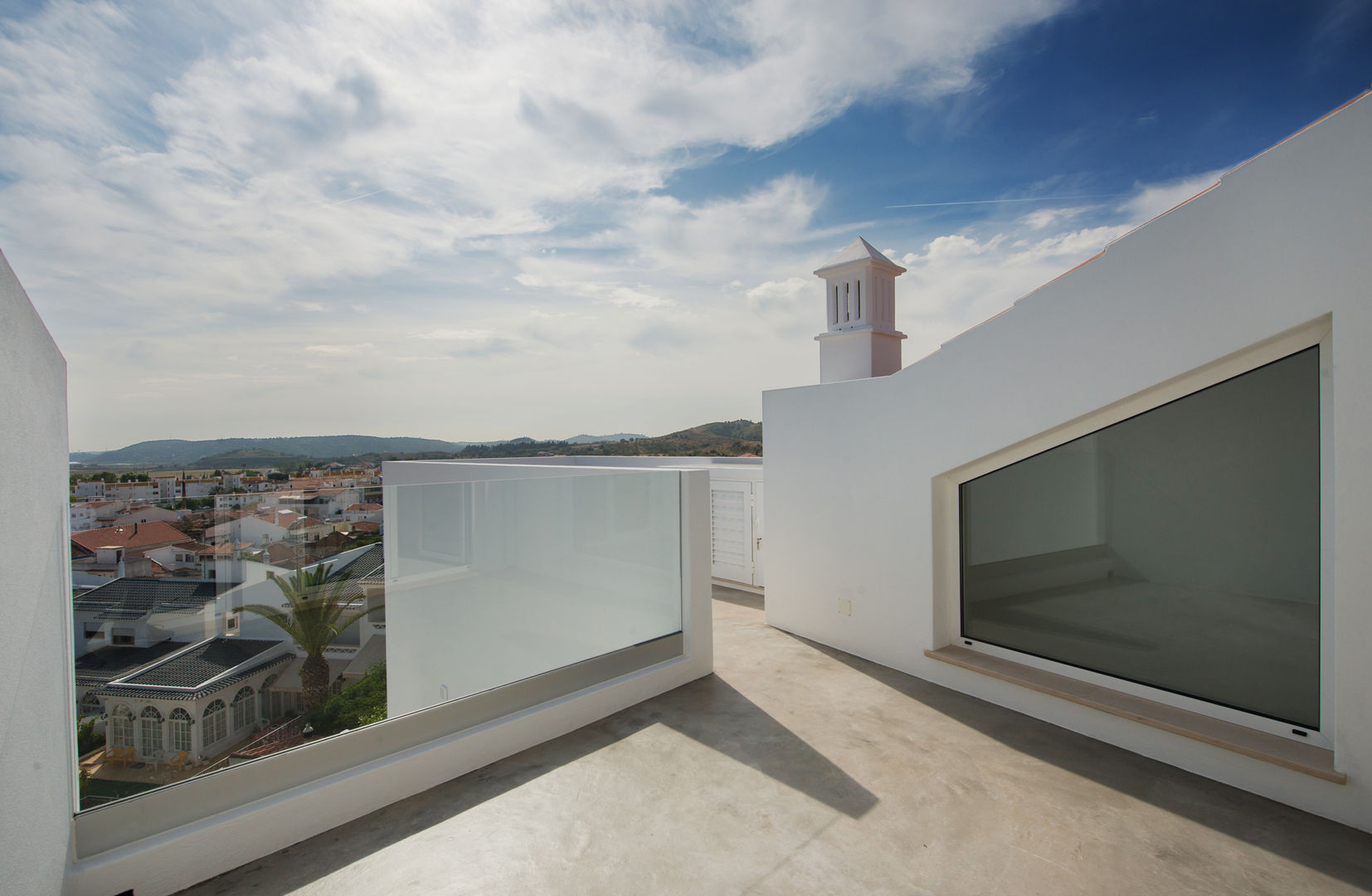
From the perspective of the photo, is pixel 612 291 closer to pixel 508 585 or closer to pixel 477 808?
pixel 508 585

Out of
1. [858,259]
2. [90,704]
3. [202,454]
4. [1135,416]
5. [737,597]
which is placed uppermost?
[858,259]

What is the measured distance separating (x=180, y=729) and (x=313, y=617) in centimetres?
62

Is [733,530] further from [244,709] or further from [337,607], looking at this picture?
[244,709]

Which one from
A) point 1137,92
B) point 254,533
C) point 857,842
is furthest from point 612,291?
point 857,842

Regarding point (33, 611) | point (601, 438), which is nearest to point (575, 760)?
point (33, 611)

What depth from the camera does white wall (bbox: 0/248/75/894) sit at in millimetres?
1367

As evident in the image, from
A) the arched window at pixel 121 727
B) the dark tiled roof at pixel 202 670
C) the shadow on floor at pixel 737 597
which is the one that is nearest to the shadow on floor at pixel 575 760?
the arched window at pixel 121 727

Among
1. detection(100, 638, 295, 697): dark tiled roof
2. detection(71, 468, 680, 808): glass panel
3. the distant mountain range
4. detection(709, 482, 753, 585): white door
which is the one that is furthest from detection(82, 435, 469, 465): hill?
detection(709, 482, 753, 585): white door

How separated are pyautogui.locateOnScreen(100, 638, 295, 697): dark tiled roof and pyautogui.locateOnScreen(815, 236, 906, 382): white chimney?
4865mm

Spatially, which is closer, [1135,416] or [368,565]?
[368,565]

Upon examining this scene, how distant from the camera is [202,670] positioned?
248 centimetres

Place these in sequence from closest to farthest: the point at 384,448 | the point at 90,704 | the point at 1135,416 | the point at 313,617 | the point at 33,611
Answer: the point at 33,611 → the point at 90,704 → the point at 313,617 → the point at 1135,416 → the point at 384,448

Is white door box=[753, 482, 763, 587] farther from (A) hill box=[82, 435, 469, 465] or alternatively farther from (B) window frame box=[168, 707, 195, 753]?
(B) window frame box=[168, 707, 195, 753]

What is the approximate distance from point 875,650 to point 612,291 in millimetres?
8823
